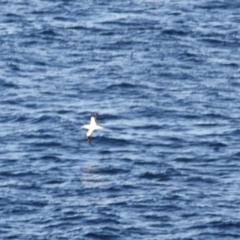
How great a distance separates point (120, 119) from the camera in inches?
5965

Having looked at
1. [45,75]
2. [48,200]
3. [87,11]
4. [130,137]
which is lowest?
[48,200]

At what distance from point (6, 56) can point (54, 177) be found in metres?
25.5

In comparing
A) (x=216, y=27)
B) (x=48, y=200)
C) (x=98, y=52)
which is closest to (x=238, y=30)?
(x=216, y=27)

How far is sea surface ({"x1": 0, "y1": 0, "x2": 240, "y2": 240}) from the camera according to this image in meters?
135

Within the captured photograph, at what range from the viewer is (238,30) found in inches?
6688

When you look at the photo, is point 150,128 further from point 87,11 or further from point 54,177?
point 87,11

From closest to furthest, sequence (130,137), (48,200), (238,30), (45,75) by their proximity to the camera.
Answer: (48,200), (130,137), (45,75), (238,30)

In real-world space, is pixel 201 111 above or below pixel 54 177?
above

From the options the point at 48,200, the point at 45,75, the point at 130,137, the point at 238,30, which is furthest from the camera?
the point at 238,30

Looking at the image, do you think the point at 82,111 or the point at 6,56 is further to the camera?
the point at 6,56

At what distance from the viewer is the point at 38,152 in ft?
477

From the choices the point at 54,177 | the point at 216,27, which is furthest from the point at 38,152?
the point at 216,27

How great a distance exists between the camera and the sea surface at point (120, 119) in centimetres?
13488

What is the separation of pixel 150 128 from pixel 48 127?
8.33 metres
